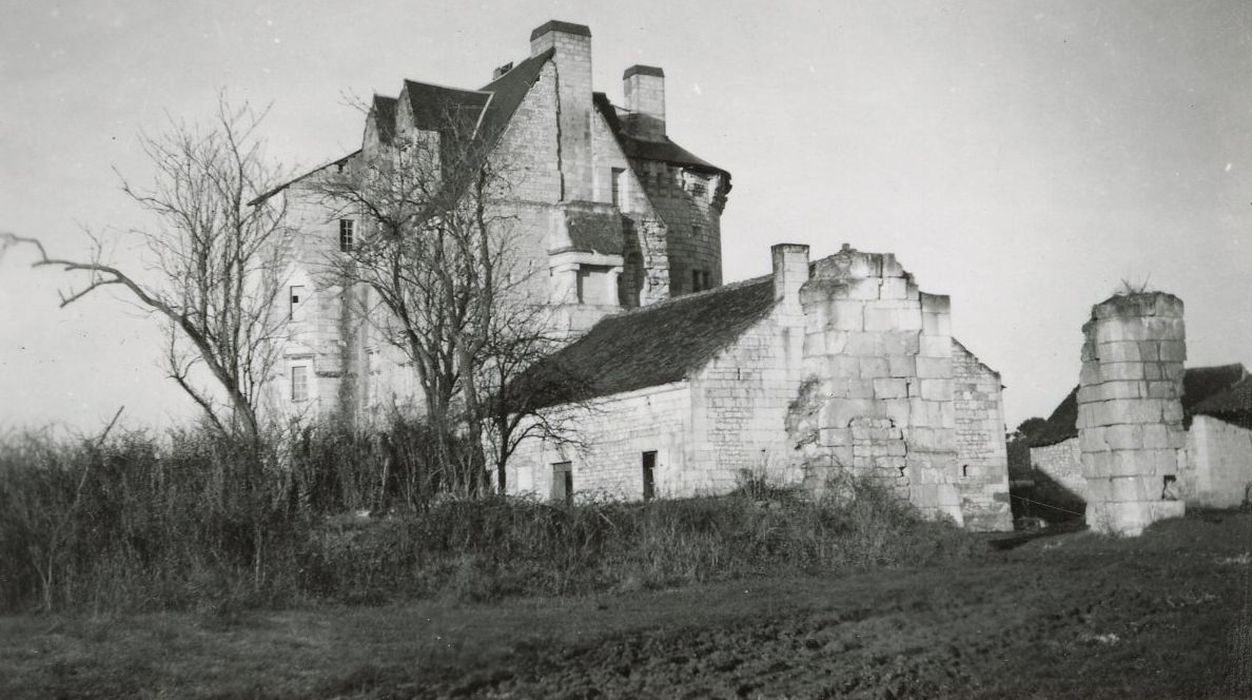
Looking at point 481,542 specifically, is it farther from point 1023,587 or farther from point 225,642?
point 1023,587

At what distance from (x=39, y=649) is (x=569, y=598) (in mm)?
5028

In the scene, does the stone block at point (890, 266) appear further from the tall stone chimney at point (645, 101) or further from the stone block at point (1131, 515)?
the tall stone chimney at point (645, 101)

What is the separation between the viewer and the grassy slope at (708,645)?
386 inches

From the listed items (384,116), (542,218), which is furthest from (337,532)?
(384,116)

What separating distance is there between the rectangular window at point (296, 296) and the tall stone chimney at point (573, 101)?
959 cm

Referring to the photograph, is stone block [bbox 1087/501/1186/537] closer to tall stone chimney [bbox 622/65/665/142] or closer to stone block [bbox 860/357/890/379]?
stone block [bbox 860/357/890/379]

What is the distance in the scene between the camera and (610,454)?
25.6 m

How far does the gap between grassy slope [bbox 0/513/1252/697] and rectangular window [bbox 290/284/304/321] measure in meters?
28.2

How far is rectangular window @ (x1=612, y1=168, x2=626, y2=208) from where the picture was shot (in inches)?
1454

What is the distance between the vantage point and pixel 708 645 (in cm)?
1088

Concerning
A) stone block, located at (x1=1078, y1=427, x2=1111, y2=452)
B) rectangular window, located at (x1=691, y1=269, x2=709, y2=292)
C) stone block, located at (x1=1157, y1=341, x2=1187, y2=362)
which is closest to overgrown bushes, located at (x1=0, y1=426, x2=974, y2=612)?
stone block, located at (x1=1078, y1=427, x2=1111, y2=452)

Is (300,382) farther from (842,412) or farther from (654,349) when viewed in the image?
(842,412)

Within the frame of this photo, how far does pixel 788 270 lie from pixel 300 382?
65.7ft

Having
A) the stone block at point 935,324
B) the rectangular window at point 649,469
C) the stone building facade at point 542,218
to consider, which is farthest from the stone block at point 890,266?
the stone building facade at point 542,218
